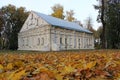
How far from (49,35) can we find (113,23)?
17.6 m

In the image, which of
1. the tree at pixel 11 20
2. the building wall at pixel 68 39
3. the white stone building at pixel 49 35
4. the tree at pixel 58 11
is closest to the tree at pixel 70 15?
the tree at pixel 58 11

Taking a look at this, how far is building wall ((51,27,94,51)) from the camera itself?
4116 centimetres

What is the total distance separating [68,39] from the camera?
46.2m

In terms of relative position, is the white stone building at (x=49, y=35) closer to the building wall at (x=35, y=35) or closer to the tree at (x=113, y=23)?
the building wall at (x=35, y=35)

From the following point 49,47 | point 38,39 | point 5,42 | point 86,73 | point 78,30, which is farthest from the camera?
point 5,42

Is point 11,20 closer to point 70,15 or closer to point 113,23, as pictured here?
point 70,15

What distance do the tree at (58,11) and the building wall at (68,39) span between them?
13.4 m

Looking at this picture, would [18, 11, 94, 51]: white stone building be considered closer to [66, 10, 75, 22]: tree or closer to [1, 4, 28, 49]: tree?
[1, 4, 28, 49]: tree

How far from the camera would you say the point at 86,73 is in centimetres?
161

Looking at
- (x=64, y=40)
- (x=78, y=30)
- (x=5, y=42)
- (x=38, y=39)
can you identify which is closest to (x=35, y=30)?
Result: (x=38, y=39)

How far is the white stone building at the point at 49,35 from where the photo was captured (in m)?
40.8

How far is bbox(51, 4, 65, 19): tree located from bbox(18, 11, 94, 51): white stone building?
557 inches

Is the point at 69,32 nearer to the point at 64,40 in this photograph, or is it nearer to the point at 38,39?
the point at 64,40

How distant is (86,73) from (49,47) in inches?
1525
